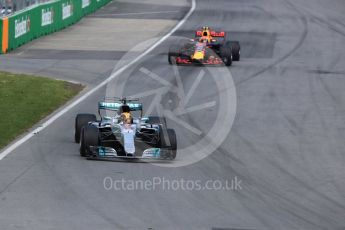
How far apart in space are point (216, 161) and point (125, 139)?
1.95 metres

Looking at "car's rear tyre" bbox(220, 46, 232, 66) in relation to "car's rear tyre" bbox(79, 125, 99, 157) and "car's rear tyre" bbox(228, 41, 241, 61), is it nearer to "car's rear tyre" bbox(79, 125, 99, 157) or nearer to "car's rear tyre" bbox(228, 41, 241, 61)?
"car's rear tyre" bbox(228, 41, 241, 61)

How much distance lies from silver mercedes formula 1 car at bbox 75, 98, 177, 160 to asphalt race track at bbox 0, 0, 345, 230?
319 mm

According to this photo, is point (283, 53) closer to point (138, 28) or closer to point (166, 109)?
point (138, 28)

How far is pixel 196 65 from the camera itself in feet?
116

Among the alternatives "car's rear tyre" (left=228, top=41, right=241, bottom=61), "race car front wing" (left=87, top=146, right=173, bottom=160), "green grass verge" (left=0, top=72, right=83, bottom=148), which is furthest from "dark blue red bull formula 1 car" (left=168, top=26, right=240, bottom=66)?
"race car front wing" (left=87, top=146, right=173, bottom=160)

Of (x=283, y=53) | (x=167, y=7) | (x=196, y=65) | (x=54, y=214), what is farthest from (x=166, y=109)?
(x=167, y=7)

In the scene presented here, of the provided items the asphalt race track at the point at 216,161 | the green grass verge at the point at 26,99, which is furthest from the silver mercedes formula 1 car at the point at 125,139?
the green grass verge at the point at 26,99

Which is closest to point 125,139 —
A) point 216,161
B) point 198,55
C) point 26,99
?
point 216,161

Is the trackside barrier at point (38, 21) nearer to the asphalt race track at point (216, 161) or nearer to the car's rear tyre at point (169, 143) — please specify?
the asphalt race track at point (216, 161)

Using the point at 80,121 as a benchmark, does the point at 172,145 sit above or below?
below

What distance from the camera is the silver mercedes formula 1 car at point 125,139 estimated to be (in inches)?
758

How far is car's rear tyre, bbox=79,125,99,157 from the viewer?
62.7 ft

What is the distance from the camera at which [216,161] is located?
19938 mm

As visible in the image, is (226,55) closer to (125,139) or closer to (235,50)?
(235,50)
